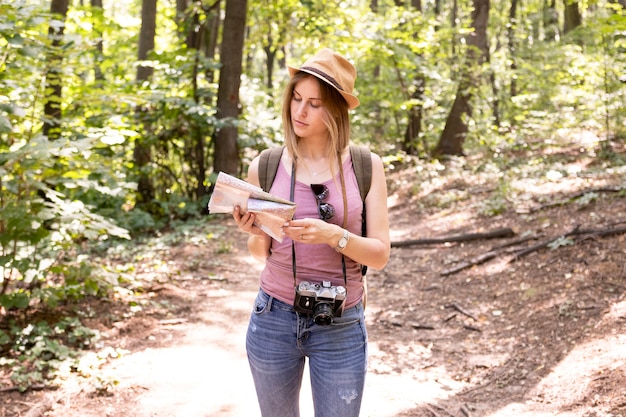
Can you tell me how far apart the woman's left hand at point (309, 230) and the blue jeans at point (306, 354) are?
0.36m

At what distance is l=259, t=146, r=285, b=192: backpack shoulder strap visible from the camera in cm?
263

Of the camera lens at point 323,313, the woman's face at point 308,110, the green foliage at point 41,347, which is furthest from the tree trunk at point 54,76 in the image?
the camera lens at point 323,313

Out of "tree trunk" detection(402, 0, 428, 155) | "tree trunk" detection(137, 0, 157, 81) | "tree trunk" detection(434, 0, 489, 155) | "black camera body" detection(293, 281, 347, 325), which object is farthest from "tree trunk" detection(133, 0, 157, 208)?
"black camera body" detection(293, 281, 347, 325)

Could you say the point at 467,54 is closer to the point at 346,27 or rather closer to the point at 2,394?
the point at 346,27

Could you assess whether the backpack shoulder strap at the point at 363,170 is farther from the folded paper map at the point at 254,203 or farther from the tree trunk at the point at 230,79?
the tree trunk at the point at 230,79

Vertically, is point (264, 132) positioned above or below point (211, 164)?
above

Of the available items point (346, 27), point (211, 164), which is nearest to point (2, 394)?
point (211, 164)

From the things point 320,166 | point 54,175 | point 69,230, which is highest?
point 320,166

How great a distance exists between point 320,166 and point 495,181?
10529 millimetres

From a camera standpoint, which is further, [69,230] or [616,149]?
[616,149]

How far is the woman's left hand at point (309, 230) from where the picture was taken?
7.41 feet

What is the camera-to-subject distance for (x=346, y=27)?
1366 centimetres

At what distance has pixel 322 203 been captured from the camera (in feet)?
8.11

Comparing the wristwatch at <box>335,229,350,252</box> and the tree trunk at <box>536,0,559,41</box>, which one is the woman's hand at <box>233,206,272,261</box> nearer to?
the wristwatch at <box>335,229,350,252</box>
